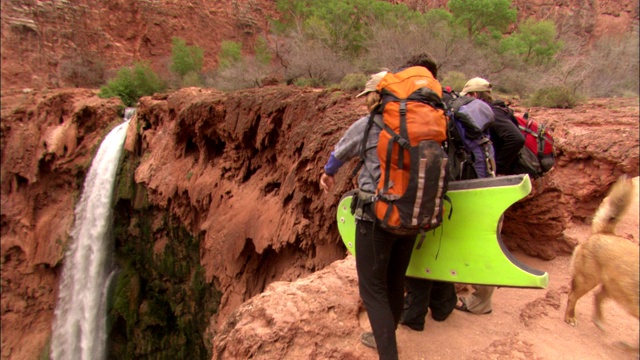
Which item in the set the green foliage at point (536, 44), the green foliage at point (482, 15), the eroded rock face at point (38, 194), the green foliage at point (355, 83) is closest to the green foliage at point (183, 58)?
the eroded rock face at point (38, 194)

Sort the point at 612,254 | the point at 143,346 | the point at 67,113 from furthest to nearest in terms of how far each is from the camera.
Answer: the point at 67,113, the point at 143,346, the point at 612,254

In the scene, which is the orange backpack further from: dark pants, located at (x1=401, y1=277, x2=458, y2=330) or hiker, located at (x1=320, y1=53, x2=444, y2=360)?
dark pants, located at (x1=401, y1=277, x2=458, y2=330)

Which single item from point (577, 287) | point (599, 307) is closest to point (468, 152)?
point (577, 287)

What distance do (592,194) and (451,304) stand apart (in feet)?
13.4

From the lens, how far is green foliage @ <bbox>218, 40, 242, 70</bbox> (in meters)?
19.9

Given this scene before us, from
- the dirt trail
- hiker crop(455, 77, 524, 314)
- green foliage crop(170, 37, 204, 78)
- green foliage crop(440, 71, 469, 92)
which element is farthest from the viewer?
green foliage crop(170, 37, 204, 78)

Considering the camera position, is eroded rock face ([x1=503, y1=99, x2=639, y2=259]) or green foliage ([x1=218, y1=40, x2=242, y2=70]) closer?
eroded rock face ([x1=503, y1=99, x2=639, y2=259])

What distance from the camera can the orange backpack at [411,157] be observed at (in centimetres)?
185

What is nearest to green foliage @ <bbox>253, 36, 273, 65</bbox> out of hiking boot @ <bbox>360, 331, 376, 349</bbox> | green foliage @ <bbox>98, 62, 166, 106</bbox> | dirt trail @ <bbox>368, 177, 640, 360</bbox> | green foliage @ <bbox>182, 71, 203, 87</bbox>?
green foliage @ <bbox>182, 71, 203, 87</bbox>

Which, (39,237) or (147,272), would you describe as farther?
(39,237)

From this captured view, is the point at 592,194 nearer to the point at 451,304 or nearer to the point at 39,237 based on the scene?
the point at 451,304

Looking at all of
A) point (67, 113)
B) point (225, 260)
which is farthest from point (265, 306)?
point (67, 113)

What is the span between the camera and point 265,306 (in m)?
2.92

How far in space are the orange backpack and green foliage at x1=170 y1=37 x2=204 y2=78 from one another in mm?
20848
